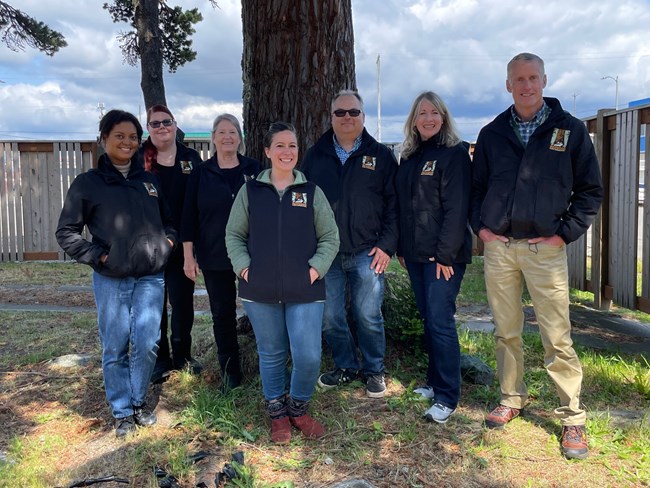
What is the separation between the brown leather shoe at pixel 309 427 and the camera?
11.6 feet

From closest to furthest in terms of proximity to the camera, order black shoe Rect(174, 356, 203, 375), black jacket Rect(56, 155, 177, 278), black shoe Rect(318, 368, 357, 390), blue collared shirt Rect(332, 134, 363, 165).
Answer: black jacket Rect(56, 155, 177, 278)
blue collared shirt Rect(332, 134, 363, 165)
black shoe Rect(318, 368, 357, 390)
black shoe Rect(174, 356, 203, 375)

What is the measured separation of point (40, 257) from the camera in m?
11.9

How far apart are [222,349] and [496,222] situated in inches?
82.6

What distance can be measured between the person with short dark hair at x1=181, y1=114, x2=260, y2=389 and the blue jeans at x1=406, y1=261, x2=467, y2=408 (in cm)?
128

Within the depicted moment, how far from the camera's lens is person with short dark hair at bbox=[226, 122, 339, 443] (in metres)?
3.31

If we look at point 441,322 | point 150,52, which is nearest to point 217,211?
point 441,322

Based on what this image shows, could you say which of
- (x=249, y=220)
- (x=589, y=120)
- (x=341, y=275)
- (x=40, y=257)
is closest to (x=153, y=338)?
(x=249, y=220)

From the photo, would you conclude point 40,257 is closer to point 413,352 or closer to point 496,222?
point 413,352

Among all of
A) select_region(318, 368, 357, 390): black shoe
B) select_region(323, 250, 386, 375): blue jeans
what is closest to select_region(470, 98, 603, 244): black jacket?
select_region(323, 250, 386, 375): blue jeans

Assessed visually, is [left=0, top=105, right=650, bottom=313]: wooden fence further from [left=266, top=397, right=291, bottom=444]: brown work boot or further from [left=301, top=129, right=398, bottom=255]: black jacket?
[left=266, top=397, right=291, bottom=444]: brown work boot

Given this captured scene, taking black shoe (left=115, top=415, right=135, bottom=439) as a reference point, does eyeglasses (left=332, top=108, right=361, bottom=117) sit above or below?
above

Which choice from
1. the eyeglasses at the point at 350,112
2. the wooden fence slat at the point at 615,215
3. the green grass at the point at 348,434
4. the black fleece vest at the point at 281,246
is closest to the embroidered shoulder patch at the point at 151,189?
the black fleece vest at the point at 281,246

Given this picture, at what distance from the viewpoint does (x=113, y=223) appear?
136 inches

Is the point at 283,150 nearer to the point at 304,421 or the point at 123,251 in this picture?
the point at 123,251
